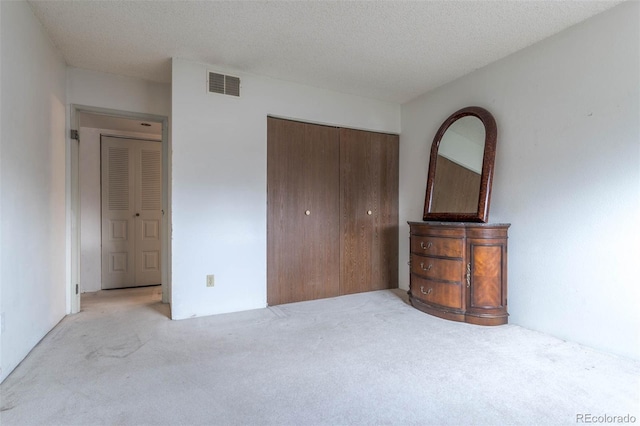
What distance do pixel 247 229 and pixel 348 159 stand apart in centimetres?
143

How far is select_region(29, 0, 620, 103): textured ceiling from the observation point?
2.03m

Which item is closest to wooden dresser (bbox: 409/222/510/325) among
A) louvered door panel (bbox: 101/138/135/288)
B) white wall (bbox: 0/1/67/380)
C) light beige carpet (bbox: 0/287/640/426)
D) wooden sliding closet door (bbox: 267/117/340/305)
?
light beige carpet (bbox: 0/287/640/426)

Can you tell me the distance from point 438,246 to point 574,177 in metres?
1.10

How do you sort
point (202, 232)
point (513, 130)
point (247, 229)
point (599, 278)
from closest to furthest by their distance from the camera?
point (599, 278)
point (513, 130)
point (202, 232)
point (247, 229)

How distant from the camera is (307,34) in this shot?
92.3 inches

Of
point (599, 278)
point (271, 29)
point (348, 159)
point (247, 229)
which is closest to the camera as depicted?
point (599, 278)

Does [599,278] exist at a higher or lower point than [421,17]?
lower

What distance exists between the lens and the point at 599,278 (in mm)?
2092

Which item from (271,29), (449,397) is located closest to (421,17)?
(271,29)

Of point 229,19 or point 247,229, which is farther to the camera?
point 247,229

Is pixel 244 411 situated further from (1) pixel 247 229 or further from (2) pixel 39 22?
(2) pixel 39 22

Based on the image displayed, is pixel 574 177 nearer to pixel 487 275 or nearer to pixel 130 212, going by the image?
pixel 487 275

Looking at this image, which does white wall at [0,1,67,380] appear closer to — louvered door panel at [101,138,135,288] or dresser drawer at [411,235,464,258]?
louvered door panel at [101,138,135,288]

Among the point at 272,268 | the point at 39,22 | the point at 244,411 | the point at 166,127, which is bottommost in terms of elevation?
the point at 244,411
